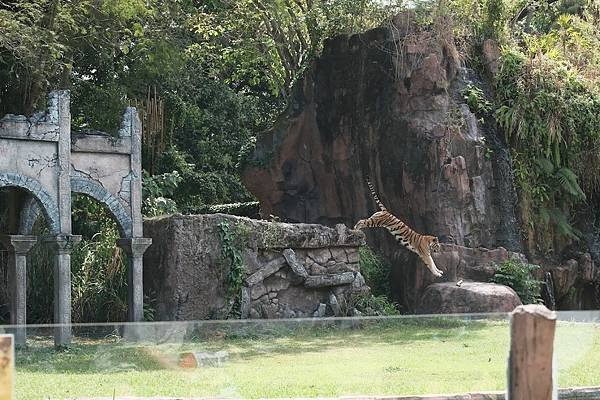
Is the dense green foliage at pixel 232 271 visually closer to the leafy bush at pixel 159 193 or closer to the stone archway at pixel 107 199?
the stone archway at pixel 107 199

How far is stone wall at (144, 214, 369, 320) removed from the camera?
16422mm

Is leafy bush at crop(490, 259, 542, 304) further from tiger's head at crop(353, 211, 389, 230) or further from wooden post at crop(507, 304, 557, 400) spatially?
wooden post at crop(507, 304, 557, 400)

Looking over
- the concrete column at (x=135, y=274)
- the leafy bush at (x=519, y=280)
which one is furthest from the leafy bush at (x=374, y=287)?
the concrete column at (x=135, y=274)

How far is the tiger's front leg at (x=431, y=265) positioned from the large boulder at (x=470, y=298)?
0.44 meters

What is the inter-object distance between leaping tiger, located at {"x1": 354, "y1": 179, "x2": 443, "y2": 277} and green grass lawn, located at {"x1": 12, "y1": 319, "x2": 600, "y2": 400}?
9.19 meters

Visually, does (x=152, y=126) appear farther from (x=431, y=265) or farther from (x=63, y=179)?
(x=63, y=179)

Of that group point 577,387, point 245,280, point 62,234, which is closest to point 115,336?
point 577,387

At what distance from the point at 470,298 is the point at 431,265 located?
5.30 feet

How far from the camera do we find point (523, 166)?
20.9 m

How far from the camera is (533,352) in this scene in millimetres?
6402

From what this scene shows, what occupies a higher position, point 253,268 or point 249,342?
point 253,268

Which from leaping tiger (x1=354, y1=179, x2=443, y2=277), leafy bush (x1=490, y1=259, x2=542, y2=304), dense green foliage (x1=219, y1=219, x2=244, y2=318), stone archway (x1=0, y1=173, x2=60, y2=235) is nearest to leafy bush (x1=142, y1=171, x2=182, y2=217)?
leaping tiger (x1=354, y1=179, x2=443, y2=277)

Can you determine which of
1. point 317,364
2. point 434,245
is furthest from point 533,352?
point 434,245

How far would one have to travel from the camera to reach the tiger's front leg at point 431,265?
1842 centimetres
